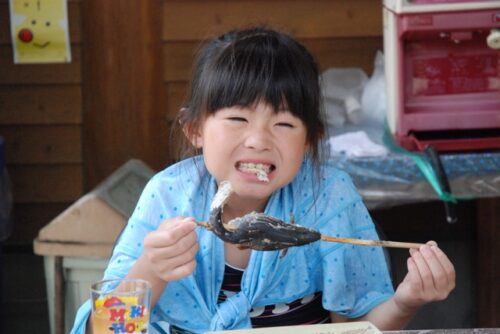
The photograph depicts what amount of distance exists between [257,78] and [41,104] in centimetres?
235

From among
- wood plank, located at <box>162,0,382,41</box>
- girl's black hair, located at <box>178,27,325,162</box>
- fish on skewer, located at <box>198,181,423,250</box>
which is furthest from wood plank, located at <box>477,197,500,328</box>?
fish on skewer, located at <box>198,181,423,250</box>

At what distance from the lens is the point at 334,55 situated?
13.8 feet

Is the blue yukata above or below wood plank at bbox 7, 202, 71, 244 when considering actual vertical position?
above

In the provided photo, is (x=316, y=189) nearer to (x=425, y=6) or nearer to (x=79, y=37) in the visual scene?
(x=425, y=6)

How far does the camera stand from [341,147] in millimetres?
3369

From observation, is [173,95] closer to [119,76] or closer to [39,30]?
[119,76]

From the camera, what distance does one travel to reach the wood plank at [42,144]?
424 cm

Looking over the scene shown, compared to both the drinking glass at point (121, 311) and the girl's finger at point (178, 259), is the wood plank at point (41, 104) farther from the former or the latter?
the drinking glass at point (121, 311)

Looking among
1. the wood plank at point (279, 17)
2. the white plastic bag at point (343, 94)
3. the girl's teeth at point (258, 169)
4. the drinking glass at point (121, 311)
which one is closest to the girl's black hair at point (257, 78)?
the girl's teeth at point (258, 169)

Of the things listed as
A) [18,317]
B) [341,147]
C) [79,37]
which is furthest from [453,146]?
[18,317]

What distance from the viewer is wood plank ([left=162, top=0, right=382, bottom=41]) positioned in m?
4.16

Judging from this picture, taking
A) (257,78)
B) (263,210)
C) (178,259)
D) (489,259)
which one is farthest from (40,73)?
(178,259)

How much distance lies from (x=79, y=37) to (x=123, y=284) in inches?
101

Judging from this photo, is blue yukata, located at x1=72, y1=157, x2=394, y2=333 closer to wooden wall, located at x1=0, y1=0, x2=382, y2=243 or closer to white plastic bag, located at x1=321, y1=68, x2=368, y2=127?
white plastic bag, located at x1=321, y1=68, x2=368, y2=127
